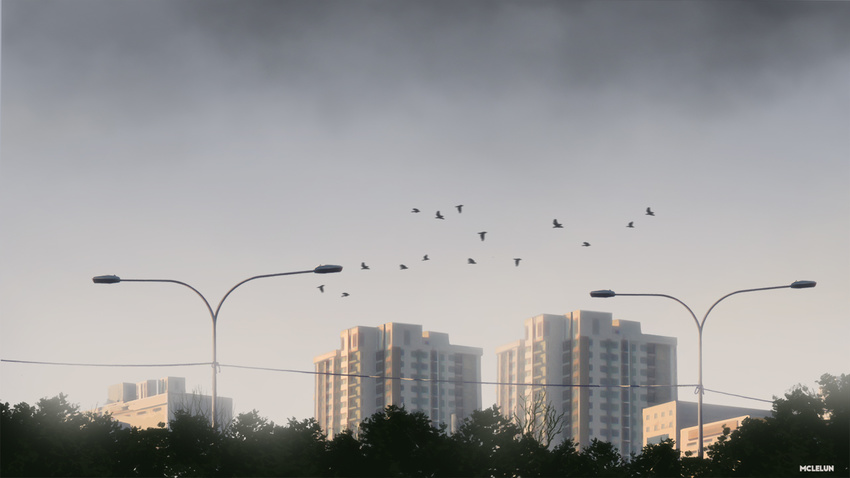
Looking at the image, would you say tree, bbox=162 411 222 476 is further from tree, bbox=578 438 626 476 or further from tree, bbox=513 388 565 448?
tree, bbox=578 438 626 476

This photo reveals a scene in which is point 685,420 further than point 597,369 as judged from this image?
No

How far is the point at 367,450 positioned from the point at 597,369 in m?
149

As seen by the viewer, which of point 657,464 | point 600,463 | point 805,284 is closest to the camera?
point 600,463

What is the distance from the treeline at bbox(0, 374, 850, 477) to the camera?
3244 cm

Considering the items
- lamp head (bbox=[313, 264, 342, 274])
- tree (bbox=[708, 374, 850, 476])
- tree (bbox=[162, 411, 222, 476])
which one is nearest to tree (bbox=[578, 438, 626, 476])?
tree (bbox=[708, 374, 850, 476])

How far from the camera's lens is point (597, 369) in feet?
592

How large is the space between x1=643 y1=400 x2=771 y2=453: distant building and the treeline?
115985 mm

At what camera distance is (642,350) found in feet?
614

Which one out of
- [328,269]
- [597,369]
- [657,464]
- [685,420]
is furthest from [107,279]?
[597,369]

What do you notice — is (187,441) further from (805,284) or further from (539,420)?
(539,420)

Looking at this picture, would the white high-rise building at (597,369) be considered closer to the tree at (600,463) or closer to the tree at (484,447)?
the tree at (600,463)

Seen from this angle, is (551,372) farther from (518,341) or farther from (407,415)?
(407,415)

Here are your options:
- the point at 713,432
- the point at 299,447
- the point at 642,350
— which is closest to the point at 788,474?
the point at 299,447

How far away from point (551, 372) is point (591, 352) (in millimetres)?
7306
